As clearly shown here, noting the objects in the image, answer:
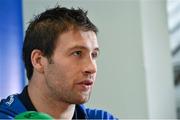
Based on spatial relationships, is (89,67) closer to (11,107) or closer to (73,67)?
(73,67)

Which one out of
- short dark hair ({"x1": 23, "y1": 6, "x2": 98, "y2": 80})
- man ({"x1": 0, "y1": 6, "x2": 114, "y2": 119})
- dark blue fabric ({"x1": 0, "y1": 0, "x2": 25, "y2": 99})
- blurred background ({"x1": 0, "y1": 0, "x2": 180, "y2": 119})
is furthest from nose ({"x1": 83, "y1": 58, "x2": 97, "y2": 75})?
blurred background ({"x1": 0, "y1": 0, "x2": 180, "y2": 119})

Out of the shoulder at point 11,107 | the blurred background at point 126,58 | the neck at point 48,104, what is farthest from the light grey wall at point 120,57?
the shoulder at point 11,107

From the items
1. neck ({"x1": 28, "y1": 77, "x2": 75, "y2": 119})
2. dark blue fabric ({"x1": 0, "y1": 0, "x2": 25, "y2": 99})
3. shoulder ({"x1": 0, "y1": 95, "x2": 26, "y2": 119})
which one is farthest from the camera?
dark blue fabric ({"x1": 0, "y1": 0, "x2": 25, "y2": 99})

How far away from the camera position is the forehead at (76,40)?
1044 millimetres

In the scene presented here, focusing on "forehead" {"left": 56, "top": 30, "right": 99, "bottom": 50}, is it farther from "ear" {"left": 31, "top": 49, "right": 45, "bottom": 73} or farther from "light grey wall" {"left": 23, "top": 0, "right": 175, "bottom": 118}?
"light grey wall" {"left": 23, "top": 0, "right": 175, "bottom": 118}

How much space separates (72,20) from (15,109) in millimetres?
341

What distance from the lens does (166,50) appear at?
2043mm

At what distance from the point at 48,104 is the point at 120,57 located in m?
0.87

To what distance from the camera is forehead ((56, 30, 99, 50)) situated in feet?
3.43

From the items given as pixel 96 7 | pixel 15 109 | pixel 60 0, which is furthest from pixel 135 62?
pixel 15 109

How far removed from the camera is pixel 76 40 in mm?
1052

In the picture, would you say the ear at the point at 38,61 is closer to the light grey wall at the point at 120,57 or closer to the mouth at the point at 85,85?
the mouth at the point at 85,85

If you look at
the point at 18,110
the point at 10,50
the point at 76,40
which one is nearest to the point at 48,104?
the point at 18,110

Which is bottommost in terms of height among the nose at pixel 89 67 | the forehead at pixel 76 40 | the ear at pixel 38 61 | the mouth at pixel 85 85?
the mouth at pixel 85 85
